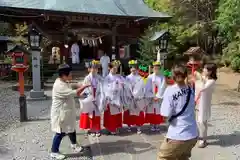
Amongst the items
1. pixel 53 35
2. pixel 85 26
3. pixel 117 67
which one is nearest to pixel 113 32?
pixel 85 26

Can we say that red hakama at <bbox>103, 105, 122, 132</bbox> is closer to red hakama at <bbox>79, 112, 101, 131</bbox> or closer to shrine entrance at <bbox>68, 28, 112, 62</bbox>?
red hakama at <bbox>79, 112, 101, 131</bbox>

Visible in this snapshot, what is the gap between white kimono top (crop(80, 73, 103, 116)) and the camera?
5852mm

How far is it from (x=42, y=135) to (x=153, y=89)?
255 cm

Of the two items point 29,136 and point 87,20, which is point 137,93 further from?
point 87,20

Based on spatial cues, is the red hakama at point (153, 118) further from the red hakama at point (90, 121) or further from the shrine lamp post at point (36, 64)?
the shrine lamp post at point (36, 64)

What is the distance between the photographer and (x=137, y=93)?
6125 millimetres

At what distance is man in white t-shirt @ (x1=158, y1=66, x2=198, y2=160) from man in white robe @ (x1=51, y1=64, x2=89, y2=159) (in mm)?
1767

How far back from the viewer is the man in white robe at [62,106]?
480 cm

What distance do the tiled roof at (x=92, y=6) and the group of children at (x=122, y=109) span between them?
11092 mm

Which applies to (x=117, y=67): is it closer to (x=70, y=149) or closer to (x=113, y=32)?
(x=70, y=149)

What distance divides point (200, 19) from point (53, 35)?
9647mm

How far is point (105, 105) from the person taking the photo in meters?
5.94

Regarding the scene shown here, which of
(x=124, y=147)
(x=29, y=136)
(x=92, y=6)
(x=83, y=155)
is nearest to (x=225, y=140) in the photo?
(x=124, y=147)

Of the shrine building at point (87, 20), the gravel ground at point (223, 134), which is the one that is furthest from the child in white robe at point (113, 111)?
the shrine building at point (87, 20)
